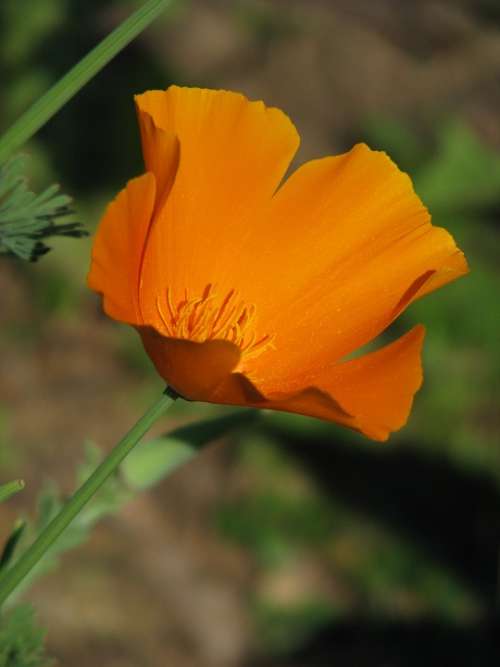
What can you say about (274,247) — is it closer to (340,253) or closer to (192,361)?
(340,253)

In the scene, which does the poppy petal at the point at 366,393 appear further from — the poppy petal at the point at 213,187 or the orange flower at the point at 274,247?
the poppy petal at the point at 213,187

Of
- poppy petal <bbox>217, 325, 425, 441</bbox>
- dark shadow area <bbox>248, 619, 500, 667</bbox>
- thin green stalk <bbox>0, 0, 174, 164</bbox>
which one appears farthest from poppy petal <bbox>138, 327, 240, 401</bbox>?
dark shadow area <bbox>248, 619, 500, 667</bbox>

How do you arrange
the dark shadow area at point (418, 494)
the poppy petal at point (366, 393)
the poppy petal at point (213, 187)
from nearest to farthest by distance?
the poppy petal at point (366, 393) → the poppy petal at point (213, 187) → the dark shadow area at point (418, 494)

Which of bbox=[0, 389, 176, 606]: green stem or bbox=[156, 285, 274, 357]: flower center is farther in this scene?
bbox=[156, 285, 274, 357]: flower center

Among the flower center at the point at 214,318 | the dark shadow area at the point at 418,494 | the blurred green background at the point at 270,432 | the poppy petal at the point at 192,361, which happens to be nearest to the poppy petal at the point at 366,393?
the poppy petal at the point at 192,361

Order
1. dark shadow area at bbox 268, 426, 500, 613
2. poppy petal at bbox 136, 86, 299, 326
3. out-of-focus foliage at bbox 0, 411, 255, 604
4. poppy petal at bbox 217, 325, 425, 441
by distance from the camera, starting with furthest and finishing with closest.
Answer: dark shadow area at bbox 268, 426, 500, 613 < out-of-focus foliage at bbox 0, 411, 255, 604 < poppy petal at bbox 136, 86, 299, 326 < poppy petal at bbox 217, 325, 425, 441

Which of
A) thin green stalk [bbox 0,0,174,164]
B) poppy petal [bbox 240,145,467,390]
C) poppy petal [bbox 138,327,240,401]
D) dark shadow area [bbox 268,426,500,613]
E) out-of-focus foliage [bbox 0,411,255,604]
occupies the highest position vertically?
thin green stalk [bbox 0,0,174,164]

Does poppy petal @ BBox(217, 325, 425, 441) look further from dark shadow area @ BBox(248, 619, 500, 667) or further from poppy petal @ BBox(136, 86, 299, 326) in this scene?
dark shadow area @ BBox(248, 619, 500, 667)

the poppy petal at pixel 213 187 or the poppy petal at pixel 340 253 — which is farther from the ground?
the poppy petal at pixel 213 187
